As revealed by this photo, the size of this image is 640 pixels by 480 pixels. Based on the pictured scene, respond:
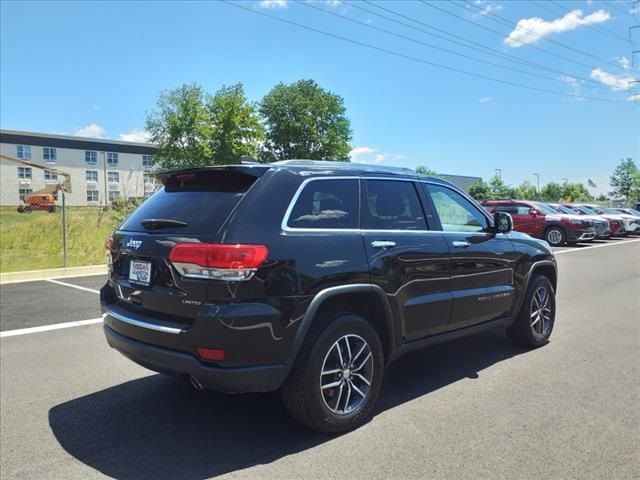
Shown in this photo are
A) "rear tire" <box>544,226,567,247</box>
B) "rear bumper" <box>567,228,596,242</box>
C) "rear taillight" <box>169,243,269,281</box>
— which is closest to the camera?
"rear taillight" <box>169,243,269,281</box>

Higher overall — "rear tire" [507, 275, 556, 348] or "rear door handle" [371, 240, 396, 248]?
"rear door handle" [371, 240, 396, 248]

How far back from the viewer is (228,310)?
3012mm

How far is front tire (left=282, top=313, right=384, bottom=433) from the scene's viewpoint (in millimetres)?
3305

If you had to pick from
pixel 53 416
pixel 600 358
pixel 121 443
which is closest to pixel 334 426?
pixel 121 443

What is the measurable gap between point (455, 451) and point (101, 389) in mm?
3050

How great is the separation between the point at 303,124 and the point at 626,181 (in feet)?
180

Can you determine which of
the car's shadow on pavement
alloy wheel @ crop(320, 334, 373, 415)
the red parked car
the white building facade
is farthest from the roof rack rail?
the white building facade

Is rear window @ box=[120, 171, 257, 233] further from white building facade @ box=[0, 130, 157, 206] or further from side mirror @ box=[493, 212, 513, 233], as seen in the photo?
white building facade @ box=[0, 130, 157, 206]

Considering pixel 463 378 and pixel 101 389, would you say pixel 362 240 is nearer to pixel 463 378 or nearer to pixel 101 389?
pixel 463 378

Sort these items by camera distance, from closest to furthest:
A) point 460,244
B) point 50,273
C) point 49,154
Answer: point 460,244 < point 50,273 < point 49,154

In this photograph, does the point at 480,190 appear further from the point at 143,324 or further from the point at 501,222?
the point at 143,324

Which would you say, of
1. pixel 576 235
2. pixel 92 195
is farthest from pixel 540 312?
pixel 92 195

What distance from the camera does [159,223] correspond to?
3.53 meters

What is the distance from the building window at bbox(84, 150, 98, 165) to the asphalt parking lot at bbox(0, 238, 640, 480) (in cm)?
7467
